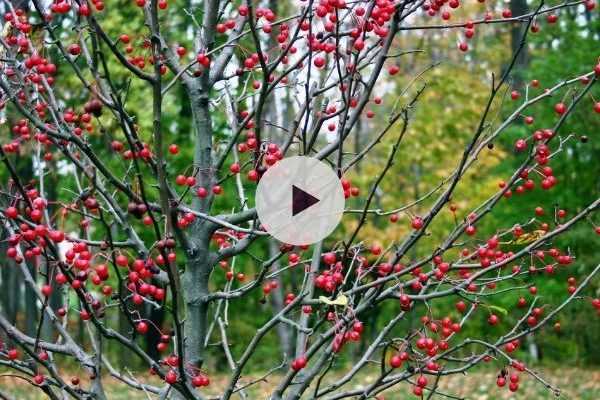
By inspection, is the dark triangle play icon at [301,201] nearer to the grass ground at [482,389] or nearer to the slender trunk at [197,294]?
the slender trunk at [197,294]

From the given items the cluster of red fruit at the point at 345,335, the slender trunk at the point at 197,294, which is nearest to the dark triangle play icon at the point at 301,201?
the cluster of red fruit at the point at 345,335

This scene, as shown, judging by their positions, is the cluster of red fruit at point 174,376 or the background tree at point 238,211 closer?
the background tree at point 238,211

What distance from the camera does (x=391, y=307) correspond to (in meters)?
23.3

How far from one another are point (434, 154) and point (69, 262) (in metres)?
16.1

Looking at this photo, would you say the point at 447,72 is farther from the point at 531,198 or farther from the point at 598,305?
the point at 598,305

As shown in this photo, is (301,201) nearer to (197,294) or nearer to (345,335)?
(345,335)

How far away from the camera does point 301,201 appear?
2574mm

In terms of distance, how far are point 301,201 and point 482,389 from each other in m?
9.41

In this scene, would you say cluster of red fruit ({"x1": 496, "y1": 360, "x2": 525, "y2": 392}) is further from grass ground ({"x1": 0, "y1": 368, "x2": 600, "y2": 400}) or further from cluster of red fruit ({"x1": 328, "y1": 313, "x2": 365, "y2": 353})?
grass ground ({"x1": 0, "y1": 368, "x2": 600, "y2": 400})
